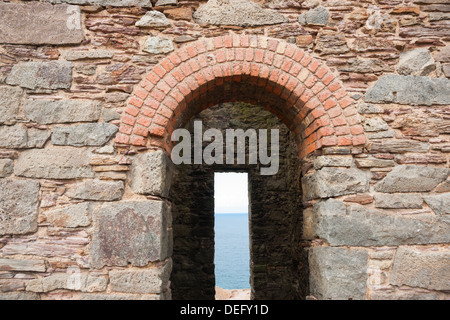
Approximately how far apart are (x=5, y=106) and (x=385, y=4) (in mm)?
3519

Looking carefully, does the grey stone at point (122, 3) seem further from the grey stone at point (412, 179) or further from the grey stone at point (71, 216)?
the grey stone at point (412, 179)

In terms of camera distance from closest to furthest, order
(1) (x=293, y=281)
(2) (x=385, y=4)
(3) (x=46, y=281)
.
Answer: (3) (x=46, y=281) → (2) (x=385, y=4) → (1) (x=293, y=281)

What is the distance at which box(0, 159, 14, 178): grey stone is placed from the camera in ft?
8.94

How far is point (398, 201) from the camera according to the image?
2746mm

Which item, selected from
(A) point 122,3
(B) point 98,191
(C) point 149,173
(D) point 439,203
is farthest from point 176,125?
(D) point 439,203

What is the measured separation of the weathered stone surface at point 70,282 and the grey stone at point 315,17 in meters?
2.82

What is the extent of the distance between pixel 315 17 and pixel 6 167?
118 inches

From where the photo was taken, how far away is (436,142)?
2.84m

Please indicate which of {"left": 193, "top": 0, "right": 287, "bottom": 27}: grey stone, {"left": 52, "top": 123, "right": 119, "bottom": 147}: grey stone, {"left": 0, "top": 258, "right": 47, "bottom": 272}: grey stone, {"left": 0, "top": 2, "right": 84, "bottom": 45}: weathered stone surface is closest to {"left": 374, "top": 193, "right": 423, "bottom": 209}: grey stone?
{"left": 193, "top": 0, "right": 287, "bottom": 27}: grey stone

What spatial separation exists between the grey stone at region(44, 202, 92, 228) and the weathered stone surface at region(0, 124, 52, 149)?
59 cm

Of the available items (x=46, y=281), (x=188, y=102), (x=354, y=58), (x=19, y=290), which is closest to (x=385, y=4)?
(x=354, y=58)

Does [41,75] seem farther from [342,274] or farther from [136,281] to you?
[342,274]

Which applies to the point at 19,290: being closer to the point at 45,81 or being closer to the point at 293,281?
the point at 45,81

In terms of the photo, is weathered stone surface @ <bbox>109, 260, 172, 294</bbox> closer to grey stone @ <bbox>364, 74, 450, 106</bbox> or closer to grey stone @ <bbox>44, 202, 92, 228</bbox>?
grey stone @ <bbox>44, 202, 92, 228</bbox>
